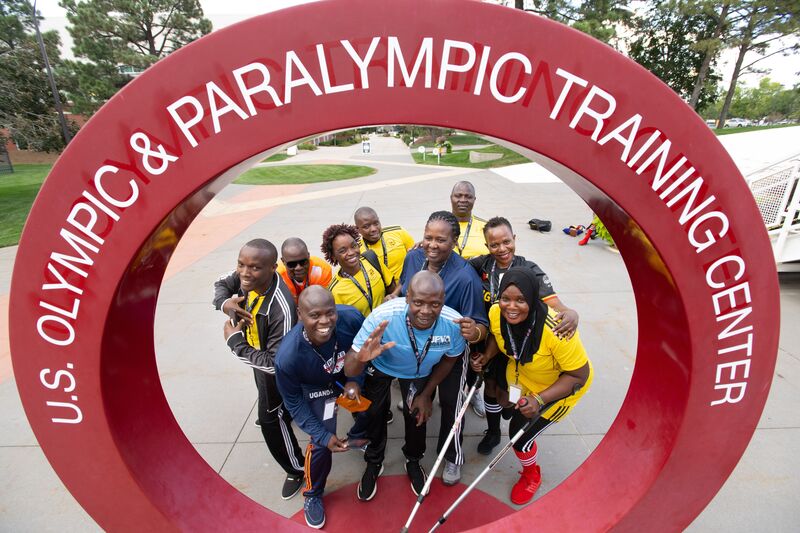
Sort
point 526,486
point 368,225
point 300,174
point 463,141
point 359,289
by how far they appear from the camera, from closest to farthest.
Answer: point 526,486
point 359,289
point 368,225
point 300,174
point 463,141

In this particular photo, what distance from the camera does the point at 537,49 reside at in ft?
4.51

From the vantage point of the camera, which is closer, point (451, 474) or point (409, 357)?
point (409, 357)

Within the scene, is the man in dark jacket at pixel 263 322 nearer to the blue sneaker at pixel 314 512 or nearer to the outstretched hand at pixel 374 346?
the blue sneaker at pixel 314 512

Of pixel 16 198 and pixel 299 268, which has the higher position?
pixel 16 198

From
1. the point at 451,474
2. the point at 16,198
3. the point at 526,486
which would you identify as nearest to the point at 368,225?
the point at 451,474

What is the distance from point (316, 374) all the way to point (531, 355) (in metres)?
1.29

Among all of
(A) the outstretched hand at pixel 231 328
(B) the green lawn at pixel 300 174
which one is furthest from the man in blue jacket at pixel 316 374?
(B) the green lawn at pixel 300 174

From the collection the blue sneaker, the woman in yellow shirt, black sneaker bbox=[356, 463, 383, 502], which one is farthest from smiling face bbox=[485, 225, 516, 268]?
the blue sneaker

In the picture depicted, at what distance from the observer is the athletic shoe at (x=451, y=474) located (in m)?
3.02

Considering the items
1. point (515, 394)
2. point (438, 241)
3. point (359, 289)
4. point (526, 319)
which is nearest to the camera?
point (526, 319)

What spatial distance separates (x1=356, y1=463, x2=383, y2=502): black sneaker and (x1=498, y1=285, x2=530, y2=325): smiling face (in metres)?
1.59

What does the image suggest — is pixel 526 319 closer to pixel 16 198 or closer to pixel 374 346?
pixel 374 346

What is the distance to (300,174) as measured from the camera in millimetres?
21078

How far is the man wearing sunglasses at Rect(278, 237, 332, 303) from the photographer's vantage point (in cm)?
314
